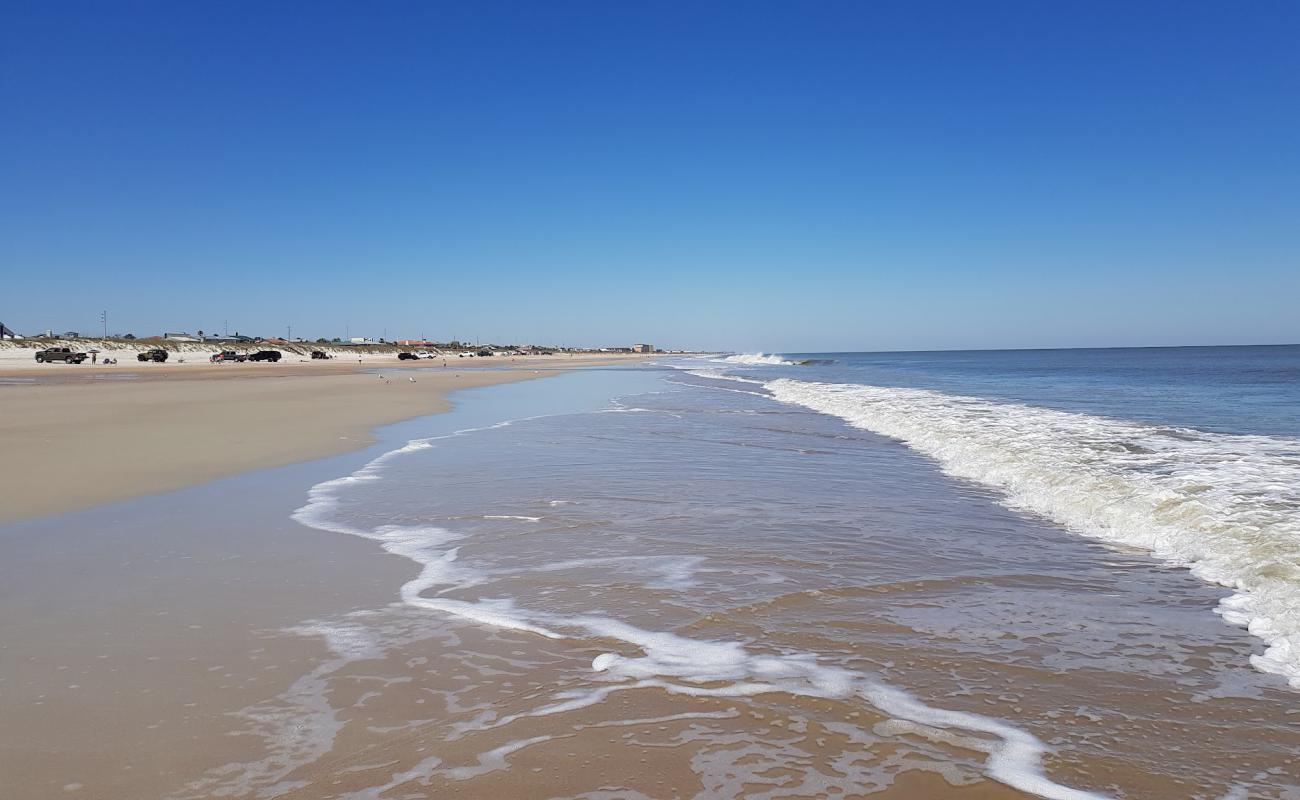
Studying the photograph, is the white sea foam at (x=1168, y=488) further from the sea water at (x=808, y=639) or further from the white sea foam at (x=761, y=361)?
the white sea foam at (x=761, y=361)

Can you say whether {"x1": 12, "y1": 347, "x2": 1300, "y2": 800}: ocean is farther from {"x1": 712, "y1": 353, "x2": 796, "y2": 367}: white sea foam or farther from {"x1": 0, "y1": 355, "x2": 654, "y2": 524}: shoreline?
{"x1": 712, "y1": 353, "x2": 796, "y2": 367}: white sea foam

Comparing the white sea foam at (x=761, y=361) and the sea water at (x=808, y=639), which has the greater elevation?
the white sea foam at (x=761, y=361)

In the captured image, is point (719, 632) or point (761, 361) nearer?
point (719, 632)

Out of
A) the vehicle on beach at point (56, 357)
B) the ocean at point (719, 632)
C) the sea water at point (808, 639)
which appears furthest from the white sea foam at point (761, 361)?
the ocean at point (719, 632)

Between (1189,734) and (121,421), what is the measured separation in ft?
62.3

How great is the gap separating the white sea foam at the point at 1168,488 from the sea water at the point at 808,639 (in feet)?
0.14

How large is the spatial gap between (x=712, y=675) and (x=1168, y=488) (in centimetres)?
707

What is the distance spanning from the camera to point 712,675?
152 inches

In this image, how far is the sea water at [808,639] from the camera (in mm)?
3002

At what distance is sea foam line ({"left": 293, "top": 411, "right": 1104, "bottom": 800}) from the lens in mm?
3098

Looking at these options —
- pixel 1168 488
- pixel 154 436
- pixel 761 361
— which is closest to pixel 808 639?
pixel 1168 488

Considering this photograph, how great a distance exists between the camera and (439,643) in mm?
4328

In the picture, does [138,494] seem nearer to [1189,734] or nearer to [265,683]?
[265,683]

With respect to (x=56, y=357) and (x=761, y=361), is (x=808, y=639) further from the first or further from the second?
(x=761, y=361)
